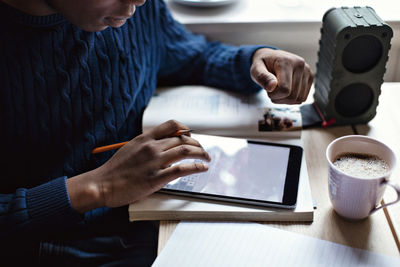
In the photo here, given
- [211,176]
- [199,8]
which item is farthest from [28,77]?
[199,8]

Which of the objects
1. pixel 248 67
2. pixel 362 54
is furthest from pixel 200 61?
pixel 362 54

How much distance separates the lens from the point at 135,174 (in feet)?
2.24

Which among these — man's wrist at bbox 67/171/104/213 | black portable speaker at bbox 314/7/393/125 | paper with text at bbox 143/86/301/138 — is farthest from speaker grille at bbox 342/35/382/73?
man's wrist at bbox 67/171/104/213

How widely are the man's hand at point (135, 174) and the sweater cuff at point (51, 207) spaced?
0.04 ft

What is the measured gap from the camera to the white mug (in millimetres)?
600

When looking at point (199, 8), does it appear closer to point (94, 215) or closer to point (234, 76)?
point (234, 76)

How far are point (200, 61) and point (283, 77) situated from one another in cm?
31

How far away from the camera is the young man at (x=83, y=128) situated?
677 millimetres

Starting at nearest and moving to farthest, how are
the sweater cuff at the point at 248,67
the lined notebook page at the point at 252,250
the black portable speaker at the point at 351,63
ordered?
the lined notebook page at the point at 252,250
the black portable speaker at the point at 351,63
the sweater cuff at the point at 248,67

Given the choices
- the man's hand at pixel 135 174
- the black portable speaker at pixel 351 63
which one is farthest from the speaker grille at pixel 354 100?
the man's hand at pixel 135 174

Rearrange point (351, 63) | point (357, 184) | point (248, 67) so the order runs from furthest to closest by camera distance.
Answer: point (248, 67) < point (351, 63) < point (357, 184)

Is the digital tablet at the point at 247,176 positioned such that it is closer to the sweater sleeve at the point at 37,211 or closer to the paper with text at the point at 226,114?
the paper with text at the point at 226,114

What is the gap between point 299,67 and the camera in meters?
0.85

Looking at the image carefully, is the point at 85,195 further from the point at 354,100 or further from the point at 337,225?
the point at 354,100
